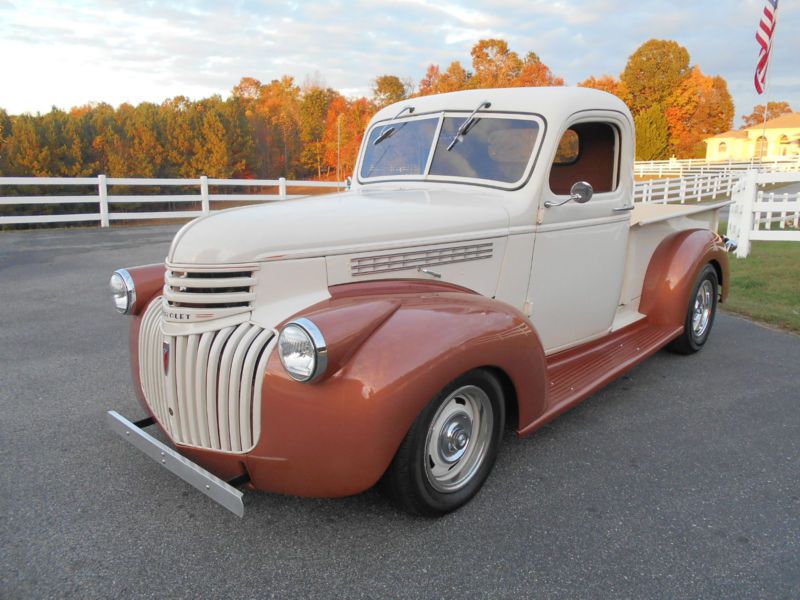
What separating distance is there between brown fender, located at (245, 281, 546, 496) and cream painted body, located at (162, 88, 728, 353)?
11.6 inches

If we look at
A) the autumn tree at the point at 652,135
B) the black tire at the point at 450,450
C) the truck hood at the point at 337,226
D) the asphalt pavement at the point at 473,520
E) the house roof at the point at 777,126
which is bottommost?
the asphalt pavement at the point at 473,520

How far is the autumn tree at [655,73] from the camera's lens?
5319cm

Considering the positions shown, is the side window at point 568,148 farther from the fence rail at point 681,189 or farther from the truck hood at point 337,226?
the fence rail at point 681,189

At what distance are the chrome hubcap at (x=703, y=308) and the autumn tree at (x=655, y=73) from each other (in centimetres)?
5466

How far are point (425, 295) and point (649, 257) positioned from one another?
105 inches

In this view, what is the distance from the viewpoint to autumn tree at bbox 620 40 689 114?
53.2 meters

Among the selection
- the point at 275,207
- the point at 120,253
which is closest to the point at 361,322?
the point at 275,207

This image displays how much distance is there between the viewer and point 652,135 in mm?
46125

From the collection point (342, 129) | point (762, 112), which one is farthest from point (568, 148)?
point (762, 112)

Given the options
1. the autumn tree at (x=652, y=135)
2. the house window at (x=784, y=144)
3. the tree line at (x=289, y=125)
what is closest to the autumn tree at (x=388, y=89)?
the tree line at (x=289, y=125)

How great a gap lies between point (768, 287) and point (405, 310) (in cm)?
684

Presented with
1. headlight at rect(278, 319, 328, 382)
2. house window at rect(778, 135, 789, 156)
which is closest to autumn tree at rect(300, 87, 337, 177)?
house window at rect(778, 135, 789, 156)

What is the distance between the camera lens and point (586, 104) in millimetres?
3625

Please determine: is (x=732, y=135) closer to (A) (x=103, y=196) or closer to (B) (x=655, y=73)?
(B) (x=655, y=73)
